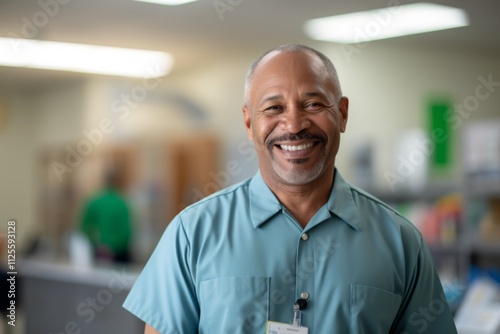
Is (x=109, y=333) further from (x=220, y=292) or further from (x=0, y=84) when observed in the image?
(x=0, y=84)

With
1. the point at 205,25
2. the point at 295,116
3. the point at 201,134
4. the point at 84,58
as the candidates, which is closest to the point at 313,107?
the point at 295,116

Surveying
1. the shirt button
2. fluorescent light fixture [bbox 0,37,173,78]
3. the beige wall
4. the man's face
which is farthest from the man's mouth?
fluorescent light fixture [bbox 0,37,173,78]

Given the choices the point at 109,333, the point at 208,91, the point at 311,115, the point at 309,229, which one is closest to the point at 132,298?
the point at 309,229

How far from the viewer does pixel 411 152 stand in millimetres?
7117

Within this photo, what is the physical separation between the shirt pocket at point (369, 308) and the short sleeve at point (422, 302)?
0.08m

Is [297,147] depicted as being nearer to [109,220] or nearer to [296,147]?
[296,147]

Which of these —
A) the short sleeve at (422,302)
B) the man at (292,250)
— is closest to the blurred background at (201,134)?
the short sleeve at (422,302)

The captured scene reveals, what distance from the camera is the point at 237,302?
1.68 m

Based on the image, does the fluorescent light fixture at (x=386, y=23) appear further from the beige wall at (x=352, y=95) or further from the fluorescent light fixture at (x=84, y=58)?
the fluorescent light fixture at (x=84, y=58)

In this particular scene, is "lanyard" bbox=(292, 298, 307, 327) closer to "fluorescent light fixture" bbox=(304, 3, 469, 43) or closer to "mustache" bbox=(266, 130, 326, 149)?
"mustache" bbox=(266, 130, 326, 149)

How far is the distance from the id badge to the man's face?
34cm

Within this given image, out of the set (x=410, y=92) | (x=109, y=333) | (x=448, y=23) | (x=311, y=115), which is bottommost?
(x=109, y=333)

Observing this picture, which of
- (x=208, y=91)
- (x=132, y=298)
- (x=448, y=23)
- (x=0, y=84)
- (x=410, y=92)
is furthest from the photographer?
(x=0, y=84)

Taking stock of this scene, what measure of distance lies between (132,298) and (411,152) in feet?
18.6
